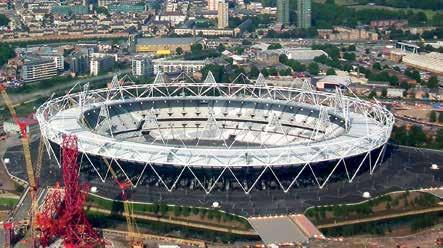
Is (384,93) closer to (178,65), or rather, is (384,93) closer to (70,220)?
(178,65)

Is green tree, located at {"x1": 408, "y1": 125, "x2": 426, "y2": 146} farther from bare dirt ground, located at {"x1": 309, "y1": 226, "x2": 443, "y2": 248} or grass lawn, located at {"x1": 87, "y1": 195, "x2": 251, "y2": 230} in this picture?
grass lawn, located at {"x1": 87, "y1": 195, "x2": 251, "y2": 230}

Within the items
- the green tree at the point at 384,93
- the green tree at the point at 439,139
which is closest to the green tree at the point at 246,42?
the green tree at the point at 384,93

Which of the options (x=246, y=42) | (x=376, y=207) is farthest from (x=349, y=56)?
(x=376, y=207)

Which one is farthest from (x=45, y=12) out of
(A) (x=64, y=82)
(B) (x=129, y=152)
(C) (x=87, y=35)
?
(B) (x=129, y=152)

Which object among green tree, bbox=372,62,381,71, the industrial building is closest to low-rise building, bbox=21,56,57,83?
the industrial building

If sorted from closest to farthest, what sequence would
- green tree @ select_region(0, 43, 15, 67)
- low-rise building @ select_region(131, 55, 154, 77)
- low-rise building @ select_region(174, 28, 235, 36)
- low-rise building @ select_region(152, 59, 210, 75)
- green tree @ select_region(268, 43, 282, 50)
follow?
low-rise building @ select_region(131, 55, 154, 77) → low-rise building @ select_region(152, 59, 210, 75) → green tree @ select_region(0, 43, 15, 67) → green tree @ select_region(268, 43, 282, 50) → low-rise building @ select_region(174, 28, 235, 36)

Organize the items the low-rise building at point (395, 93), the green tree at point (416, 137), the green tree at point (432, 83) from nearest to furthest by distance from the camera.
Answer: the green tree at point (416, 137) < the low-rise building at point (395, 93) < the green tree at point (432, 83)

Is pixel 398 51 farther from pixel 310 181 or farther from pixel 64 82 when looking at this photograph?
pixel 310 181

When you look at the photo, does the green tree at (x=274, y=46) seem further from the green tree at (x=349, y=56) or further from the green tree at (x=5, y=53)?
the green tree at (x=5, y=53)
